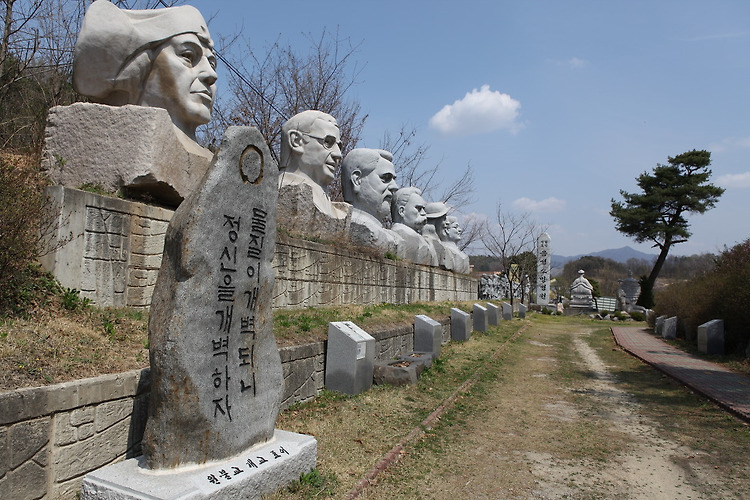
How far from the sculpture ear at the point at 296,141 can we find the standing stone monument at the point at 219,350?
669 centimetres

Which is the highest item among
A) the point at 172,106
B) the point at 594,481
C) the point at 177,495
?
the point at 172,106

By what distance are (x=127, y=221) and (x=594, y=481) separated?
4.98 metres

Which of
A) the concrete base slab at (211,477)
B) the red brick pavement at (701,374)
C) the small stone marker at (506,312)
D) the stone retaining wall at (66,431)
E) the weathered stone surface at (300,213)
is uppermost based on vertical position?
the weathered stone surface at (300,213)

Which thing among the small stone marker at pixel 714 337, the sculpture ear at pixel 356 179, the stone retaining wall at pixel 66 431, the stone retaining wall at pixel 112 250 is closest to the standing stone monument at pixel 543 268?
the small stone marker at pixel 714 337

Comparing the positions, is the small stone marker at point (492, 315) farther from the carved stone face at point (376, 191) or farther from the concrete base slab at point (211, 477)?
the concrete base slab at point (211, 477)

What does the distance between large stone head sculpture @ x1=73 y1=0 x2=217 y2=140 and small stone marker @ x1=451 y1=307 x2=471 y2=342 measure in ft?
25.9

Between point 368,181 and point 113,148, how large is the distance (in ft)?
25.2

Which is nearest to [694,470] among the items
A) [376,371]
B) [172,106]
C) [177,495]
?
[376,371]

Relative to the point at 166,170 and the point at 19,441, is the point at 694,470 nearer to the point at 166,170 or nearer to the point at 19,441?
the point at 19,441

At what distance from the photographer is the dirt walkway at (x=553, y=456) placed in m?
4.41

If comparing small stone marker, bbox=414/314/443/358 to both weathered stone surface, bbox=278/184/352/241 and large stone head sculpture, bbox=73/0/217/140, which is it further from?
large stone head sculpture, bbox=73/0/217/140

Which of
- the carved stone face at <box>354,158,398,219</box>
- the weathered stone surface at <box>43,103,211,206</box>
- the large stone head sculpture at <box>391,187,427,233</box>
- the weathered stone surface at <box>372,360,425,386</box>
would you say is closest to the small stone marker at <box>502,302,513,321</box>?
the large stone head sculpture at <box>391,187,427,233</box>

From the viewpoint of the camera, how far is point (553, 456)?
Result: 17.2ft

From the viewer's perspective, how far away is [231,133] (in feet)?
11.8
